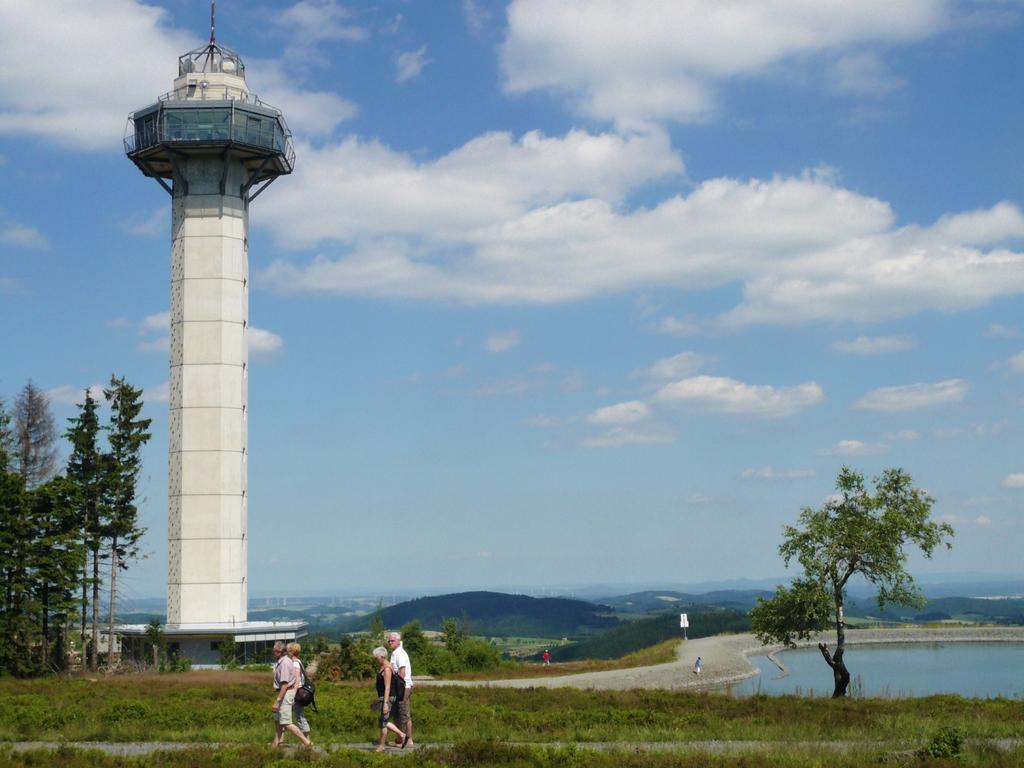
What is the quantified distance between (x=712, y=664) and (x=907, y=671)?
1092cm

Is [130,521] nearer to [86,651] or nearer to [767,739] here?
[86,651]

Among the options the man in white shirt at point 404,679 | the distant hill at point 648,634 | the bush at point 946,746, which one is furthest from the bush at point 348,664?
the distant hill at point 648,634

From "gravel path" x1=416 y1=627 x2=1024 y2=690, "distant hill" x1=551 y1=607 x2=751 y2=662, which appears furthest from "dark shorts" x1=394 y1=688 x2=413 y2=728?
"distant hill" x1=551 y1=607 x2=751 y2=662

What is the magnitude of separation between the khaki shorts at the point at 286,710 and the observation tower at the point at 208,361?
40307 mm

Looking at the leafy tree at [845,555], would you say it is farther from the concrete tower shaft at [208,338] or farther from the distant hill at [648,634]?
the distant hill at [648,634]

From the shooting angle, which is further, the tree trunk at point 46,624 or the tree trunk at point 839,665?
the tree trunk at point 46,624

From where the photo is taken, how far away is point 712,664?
63.3 m

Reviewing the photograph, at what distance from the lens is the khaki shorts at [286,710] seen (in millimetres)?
19312

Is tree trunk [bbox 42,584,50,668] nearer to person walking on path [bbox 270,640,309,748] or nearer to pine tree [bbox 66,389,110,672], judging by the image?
pine tree [bbox 66,389,110,672]

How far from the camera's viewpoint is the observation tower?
→ 58625 millimetres

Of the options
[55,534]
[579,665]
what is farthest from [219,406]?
[579,665]

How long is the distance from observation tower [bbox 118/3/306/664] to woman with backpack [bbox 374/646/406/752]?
4050 cm

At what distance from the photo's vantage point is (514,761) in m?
17.4

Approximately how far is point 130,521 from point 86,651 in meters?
7.07
